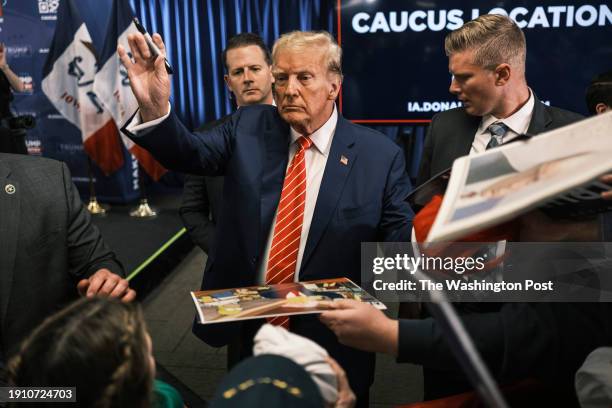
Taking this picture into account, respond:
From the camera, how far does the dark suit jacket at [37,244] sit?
1.77 meters

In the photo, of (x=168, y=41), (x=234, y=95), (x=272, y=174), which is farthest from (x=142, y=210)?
(x=272, y=174)

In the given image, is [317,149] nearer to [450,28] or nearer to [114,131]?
[450,28]

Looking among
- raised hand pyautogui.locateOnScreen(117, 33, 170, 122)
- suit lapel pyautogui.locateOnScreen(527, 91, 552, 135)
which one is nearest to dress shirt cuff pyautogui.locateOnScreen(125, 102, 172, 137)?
raised hand pyautogui.locateOnScreen(117, 33, 170, 122)

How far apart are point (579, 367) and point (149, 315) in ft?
11.4

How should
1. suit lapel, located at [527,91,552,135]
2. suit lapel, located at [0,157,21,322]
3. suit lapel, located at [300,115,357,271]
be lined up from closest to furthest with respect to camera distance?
1. suit lapel, located at [0,157,21,322]
2. suit lapel, located at [300,115,357,271]
3. suit lapel, located at [527,91,552,135]

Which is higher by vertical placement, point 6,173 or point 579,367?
point 6,173

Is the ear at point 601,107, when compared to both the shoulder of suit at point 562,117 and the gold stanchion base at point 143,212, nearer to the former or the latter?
the shoulder of suit at point 562,117

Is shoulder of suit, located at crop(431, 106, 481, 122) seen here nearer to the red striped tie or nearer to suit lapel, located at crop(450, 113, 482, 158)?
suit lapel, located at crop(450, 113, 482, 158)

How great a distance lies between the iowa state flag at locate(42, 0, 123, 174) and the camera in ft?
18.4

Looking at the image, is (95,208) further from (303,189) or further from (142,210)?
(303,189)

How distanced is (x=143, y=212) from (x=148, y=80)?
4.13m

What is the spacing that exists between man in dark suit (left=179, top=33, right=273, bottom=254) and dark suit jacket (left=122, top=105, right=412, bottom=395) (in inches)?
29.6

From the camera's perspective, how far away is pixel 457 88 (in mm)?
2410

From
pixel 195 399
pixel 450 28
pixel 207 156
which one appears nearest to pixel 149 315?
pixel 195 399
